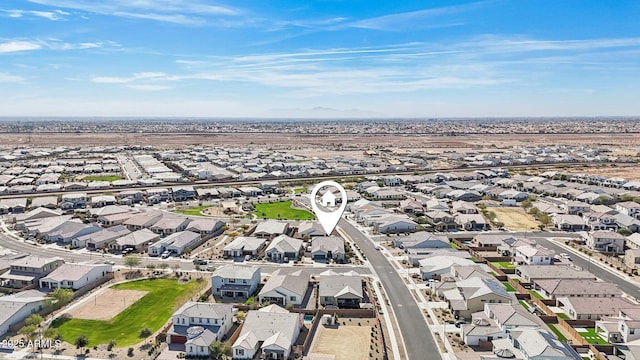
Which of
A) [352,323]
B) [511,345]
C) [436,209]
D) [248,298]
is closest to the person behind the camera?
[511,345]

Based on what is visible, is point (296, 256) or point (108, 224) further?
point (108, 224)

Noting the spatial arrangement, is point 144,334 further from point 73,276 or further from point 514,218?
point 514,218

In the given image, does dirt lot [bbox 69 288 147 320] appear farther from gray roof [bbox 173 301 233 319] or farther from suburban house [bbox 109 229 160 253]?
suburban house [bbox 109 229 160 253]

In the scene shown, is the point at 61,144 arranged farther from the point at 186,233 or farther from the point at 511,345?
the point at 511,345

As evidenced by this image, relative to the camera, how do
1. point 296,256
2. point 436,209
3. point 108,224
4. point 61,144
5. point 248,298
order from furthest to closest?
point 61,144
point 436,209
point 108,224
point 296,256
point 248,298

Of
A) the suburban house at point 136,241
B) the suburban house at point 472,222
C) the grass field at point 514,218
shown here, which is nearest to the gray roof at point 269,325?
the suburban house at point 136,241

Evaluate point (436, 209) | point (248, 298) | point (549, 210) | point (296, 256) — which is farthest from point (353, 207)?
point (248, 298)
